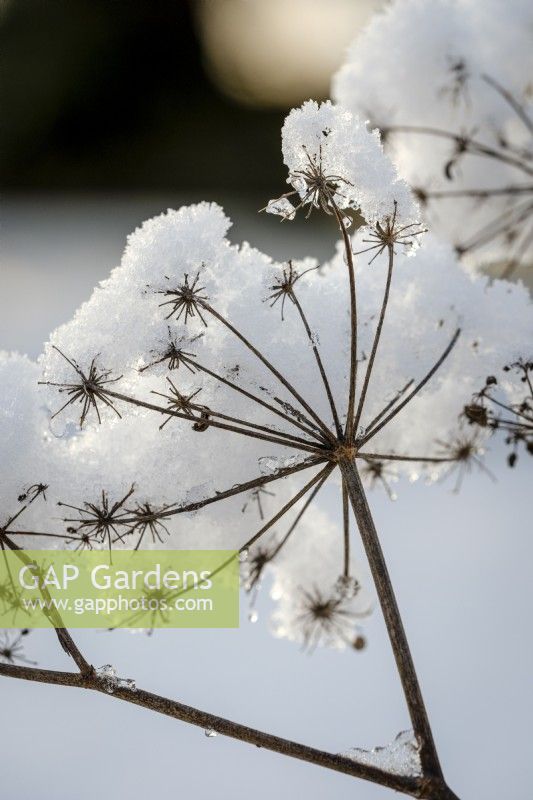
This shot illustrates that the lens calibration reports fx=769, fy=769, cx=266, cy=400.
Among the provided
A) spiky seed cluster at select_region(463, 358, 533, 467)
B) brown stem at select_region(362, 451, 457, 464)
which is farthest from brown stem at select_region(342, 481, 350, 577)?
spiky seed cluster at select_region(463, 358, 533, 467)

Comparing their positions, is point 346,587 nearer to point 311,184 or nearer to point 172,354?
point 172,354

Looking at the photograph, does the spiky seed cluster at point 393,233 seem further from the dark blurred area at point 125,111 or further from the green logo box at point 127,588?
the dark blurred area at point 125,111

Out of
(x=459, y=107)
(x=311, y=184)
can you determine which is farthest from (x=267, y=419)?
(x=459, y=107)

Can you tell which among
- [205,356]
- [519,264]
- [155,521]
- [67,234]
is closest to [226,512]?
[155,521]

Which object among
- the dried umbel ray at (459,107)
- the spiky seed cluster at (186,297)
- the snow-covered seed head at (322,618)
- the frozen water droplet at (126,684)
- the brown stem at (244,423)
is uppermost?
the dried umbel ray at (459,107)

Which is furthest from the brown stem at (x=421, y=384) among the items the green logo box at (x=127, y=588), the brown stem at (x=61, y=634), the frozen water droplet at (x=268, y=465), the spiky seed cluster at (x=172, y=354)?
the brown stem at (x=61, y=634)

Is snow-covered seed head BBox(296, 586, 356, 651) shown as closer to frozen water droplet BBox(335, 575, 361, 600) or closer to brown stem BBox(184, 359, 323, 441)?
frozen water droplet BBox(335, 575, 361, 600)
